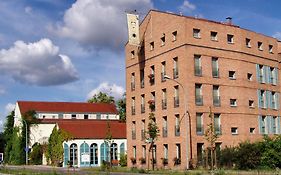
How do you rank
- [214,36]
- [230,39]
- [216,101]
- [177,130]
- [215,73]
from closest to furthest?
[177,130]
[216,101]
[215,73]
[214,36]
[230,39]

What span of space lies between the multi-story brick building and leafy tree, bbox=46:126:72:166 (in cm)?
1232

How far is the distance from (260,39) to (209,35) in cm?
859

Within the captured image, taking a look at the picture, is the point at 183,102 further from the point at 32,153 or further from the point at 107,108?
the point at 107,108

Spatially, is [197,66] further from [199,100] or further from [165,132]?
[165,132]

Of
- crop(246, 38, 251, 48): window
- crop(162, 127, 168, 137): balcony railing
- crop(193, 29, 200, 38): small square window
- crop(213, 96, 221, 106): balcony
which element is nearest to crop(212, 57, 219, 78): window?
crop(213, 96, 221, 106): balcony

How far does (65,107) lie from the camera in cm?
8962

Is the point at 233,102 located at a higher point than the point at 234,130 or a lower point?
higher

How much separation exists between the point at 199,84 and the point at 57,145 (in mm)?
27070

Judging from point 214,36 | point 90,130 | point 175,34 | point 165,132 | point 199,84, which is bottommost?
point 165,132

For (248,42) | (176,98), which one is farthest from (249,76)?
(176,98)

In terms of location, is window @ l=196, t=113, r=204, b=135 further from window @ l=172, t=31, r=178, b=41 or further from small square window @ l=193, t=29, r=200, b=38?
window @ l=172, t=31, r=178, b=41

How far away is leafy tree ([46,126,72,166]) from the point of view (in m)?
63.2

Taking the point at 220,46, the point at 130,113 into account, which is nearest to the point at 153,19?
the point at 220,46

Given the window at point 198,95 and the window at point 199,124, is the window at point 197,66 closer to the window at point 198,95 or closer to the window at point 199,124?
the window at point 198,95
